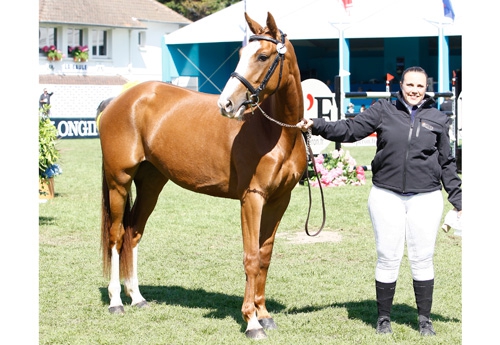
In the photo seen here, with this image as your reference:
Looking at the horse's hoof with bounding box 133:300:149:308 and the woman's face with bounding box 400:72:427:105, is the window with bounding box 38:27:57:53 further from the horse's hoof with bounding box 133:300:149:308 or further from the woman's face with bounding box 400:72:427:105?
the woman's face with bounding box 400:72:427:105

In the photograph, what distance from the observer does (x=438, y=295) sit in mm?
6266

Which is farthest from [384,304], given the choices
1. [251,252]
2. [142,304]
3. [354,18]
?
[354,18]

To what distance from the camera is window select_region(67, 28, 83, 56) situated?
46375mm

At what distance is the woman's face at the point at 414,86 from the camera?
502cm

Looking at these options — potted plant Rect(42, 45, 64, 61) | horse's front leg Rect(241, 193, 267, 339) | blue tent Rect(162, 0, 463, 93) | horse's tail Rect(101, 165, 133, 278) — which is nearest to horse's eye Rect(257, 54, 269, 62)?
horse's front leg Rect(241, 193, 267, 339)

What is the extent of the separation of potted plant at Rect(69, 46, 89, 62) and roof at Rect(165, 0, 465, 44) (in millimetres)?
18592

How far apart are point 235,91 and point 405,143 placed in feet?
3.93

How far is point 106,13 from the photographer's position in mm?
47781

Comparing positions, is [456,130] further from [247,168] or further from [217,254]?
[247,168]

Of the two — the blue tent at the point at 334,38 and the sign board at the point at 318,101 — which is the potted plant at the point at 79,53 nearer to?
the blue tent at the point at 334,38

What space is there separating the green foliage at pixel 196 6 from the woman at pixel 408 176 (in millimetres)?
52540

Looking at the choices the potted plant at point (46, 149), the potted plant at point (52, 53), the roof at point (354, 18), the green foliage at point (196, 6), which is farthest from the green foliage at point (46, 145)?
the green foliage at point (196, 6)

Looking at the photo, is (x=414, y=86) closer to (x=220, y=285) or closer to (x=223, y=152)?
(x=223, y=152)

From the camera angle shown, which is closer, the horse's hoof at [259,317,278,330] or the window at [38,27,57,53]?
the horse's hoof at [259,317,278,330]
